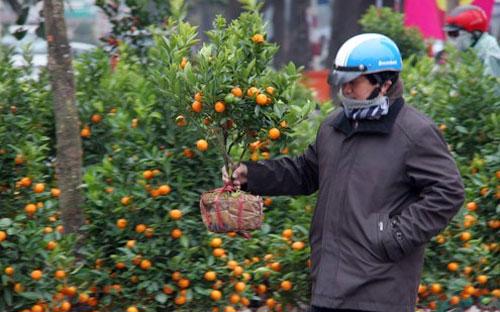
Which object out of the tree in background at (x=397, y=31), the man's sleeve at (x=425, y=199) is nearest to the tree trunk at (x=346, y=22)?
the tree in background at (x=397, y=31)

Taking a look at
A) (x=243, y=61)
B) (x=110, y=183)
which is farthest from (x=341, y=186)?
(x=110, y=183)

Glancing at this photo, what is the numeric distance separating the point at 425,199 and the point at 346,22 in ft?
50.7

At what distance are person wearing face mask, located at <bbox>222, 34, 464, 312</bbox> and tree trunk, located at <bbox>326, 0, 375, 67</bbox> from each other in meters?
14.6

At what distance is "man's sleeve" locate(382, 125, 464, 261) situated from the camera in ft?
11.2

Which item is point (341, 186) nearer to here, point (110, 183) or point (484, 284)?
point (110, 183)

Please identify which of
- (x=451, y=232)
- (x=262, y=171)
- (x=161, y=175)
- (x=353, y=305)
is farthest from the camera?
(x=451, y=232)

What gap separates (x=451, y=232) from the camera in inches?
186

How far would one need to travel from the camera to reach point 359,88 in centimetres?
355

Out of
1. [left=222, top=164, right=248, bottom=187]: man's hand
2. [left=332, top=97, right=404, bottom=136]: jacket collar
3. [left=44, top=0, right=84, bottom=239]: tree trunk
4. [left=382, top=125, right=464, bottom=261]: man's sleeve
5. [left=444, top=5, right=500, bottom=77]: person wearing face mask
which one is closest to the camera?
[left=382, top=125, right=464, bottom=261]: man's sleeve

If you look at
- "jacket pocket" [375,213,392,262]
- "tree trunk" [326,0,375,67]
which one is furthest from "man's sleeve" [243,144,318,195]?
"tree trunk" [326,0,375,67]

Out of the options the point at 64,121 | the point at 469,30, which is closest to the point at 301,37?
the point at 469,30

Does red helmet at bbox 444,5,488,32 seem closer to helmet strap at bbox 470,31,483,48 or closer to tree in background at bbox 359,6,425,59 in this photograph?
helmet strap at bbox 470,31,483,48

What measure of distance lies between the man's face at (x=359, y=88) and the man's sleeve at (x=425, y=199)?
248 mm

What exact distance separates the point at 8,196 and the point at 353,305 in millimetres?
1775
